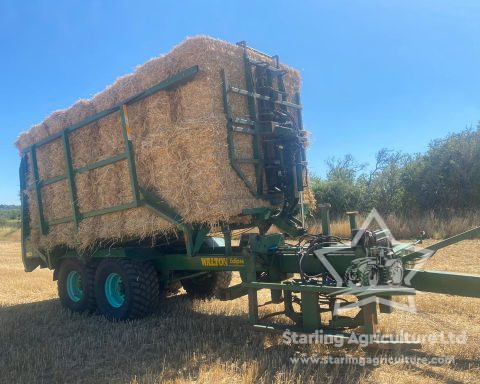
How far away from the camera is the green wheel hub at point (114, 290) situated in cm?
660

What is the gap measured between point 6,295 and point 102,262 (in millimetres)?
3751

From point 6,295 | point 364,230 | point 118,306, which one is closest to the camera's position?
point 364,230

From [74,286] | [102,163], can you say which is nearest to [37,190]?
[74,286]

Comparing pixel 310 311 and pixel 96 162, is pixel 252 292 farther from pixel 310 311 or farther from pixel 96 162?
pixel 96 162

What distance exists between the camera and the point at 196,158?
5.29 metres

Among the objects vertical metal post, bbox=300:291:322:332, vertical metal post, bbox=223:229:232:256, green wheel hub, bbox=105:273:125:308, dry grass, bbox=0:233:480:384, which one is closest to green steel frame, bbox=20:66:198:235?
vertical metal post, bbox=223:229:232:256

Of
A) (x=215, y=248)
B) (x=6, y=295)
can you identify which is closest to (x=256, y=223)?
(x=215, y=248)

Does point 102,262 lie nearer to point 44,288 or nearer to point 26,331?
point 26,331

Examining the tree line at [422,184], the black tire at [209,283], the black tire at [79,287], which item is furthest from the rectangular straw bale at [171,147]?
the tree line at [422,184]

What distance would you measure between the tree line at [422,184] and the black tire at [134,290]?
12762 millimetres

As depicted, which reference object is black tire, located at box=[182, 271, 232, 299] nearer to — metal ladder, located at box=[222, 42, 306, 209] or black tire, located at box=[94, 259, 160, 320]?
black tire, located at box=[94, 259, 160, 320]

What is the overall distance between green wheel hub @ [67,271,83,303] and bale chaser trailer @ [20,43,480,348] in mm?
17

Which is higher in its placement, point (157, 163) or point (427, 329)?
point (157, 163)

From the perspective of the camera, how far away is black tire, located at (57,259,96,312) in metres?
6.98
